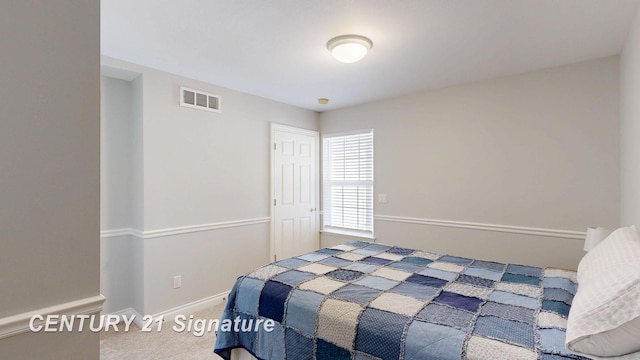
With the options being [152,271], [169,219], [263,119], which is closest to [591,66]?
[263,119]

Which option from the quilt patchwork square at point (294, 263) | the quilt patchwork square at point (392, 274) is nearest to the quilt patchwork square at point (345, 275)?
the quilt patchwork square at point (392, 274)

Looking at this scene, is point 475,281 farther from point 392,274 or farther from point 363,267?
point 363,267

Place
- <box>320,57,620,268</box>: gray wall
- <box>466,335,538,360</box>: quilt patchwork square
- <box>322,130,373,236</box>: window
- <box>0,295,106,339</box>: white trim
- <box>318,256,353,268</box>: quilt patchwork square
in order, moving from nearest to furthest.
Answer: <box>0,295,106,339</box>: white trim, <box>466,335,538,360</box>: quilt patchwork square, <box>318,256,353,268</box>: quilt patchwork square, <box>320,57,620,268</box>: gray wall, <box>322,130,373,236</box>: window

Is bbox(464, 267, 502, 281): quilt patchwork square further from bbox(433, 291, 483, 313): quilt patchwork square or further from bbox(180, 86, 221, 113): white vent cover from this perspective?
bbox(180, 86, 221, 113): white vent cover

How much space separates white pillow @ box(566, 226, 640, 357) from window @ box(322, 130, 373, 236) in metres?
3.02

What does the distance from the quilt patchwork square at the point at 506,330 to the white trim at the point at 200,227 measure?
274 centimetres

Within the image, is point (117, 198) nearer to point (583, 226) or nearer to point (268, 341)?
point (268, 341)

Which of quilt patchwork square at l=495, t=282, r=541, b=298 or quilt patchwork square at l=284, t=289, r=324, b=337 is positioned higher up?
quilt patchwork square at l=495, t=282, r=541, b=298

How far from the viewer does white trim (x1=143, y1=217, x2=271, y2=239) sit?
9.50 ft

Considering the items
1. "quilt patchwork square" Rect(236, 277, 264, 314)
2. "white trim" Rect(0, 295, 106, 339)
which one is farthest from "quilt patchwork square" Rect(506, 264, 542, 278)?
"white trim" Rect(0, 295, 106, 339)

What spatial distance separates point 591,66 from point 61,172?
372 cm

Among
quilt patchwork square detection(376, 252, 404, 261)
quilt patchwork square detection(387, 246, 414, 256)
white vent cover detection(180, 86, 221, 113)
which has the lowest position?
quilt patchwork square detection(376, 252, 404, 261)

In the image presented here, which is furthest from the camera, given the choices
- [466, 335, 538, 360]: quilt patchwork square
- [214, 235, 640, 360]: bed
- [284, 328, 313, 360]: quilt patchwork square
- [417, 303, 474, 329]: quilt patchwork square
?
[284, 328, 313, 360]: quilt patchwork square

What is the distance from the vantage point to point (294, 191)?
4270 millimetres
